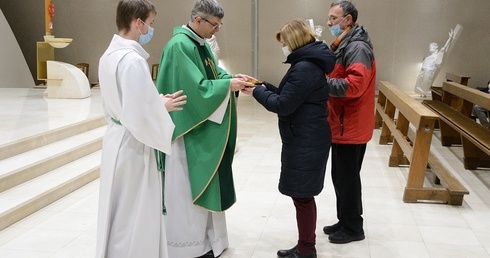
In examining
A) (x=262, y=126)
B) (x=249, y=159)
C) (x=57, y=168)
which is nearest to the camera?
(x=57, y=168)

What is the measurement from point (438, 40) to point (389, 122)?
5321 mm

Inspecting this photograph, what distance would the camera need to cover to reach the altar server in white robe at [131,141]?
2.06 metres

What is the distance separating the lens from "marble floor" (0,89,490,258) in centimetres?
314

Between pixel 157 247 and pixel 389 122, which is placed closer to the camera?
pixel 157 247

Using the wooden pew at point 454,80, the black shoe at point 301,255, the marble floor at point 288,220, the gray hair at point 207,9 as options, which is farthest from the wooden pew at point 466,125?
the gray hair at point 207,9

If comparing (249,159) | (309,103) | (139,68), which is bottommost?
(249,159)

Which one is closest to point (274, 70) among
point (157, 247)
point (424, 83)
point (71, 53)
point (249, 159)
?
point (424, 83)

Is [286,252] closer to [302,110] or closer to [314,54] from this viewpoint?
[302,110]

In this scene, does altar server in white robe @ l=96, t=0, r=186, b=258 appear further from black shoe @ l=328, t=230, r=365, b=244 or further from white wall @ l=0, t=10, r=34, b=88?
white wall @ l=0, t=10, r=34, b=88

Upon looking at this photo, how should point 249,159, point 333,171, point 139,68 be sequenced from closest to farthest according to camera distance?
1. point 139,68
2. point 333,171
3. point 249,159

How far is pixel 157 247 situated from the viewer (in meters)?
2.29

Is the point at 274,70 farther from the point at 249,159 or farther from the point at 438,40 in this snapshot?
the point at 249,159

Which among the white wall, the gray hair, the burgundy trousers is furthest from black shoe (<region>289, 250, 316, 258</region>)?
the white wall

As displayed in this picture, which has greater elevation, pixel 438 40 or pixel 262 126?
pixel 438 40
